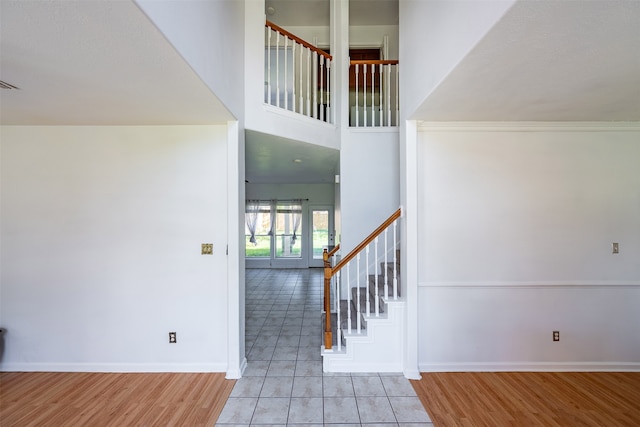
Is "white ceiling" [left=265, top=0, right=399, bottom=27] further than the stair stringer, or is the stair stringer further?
"white ceiling" [left=265, top=0, right=399, bottom=27]

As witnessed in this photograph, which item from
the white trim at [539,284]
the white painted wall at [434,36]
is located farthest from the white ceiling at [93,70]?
the white trim at [539,284]

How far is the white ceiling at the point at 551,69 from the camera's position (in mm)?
1159

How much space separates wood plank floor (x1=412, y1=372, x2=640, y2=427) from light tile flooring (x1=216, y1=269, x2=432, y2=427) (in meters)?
0.23

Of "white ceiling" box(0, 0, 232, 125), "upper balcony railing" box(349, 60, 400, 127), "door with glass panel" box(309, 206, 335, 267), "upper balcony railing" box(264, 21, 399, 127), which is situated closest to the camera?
"white ceiling" box(0, 0, 232, 125)

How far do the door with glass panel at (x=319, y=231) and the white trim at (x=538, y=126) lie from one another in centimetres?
559

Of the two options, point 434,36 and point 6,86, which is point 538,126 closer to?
point 434,36

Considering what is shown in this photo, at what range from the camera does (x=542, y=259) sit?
8.65 ft

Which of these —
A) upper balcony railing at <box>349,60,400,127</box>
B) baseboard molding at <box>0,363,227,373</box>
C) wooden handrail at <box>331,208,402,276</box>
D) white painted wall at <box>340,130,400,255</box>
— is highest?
upper balcony railing at <box>349,60,400,127</box>

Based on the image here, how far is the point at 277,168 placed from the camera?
489 centimetres

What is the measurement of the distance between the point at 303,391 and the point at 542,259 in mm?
2586

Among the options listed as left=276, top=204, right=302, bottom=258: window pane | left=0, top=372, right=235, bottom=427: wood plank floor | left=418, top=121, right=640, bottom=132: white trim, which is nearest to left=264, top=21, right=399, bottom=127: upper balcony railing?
left=418, top=121, right=640, bottom=132: white trim

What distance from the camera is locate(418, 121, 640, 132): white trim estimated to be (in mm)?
2611

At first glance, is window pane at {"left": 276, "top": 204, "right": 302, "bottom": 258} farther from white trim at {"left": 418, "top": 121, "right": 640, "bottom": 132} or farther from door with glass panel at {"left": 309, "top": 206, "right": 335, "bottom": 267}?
white trim at {"left": 418, "top": 121, "right": 640, "bottom": 132}

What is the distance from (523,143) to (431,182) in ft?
3.17
